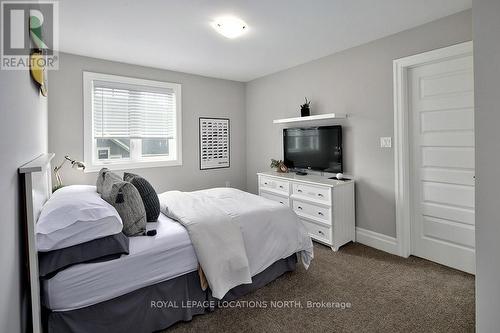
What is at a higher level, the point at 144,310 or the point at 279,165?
the point at 279,165

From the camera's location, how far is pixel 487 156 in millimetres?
1325

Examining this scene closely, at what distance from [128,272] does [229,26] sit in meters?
2.30

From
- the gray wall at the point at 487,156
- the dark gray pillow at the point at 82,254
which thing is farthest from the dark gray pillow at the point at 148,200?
the gray wall at the point at 487,156

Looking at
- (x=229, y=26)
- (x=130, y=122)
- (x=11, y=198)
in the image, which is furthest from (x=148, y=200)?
(x=130, y=122)

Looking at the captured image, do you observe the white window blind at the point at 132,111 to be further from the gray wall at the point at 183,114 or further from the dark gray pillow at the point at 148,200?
the dark gray pillow at the point at 148,200

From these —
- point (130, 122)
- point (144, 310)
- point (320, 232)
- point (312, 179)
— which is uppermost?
point (130, 122)

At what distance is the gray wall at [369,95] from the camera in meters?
2.62

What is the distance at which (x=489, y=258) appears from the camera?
1.34 meters

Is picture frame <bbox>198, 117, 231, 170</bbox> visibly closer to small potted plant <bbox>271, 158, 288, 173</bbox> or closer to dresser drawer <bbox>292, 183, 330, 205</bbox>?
small potted plant <bbox>271, 158, 288, 173</bbox>

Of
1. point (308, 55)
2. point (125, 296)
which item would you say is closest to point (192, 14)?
point (308, 55)

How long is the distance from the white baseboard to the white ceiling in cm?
229

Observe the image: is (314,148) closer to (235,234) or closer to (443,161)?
(443,161)

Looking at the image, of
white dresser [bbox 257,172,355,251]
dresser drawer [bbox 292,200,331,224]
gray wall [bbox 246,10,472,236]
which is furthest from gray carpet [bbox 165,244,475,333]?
gray wall [bbox 246,10,472,236]

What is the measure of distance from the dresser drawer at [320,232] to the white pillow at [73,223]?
2.29 meters
